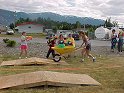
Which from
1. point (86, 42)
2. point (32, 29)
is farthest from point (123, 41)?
point (32, 29)

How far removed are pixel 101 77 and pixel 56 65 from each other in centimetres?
343

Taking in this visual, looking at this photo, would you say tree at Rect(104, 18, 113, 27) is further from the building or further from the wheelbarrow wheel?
the wheelbarrow wheel

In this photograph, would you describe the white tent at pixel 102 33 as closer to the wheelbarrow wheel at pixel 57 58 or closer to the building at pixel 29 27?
the wheelbarrow wheel at pixel 57 58

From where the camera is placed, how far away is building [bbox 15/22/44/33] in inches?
4179

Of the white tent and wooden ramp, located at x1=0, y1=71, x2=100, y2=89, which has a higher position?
wooden ramp, located at x1=0, y1=71, x2=100, y2=89

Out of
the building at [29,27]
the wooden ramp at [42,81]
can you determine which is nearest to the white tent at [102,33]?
the building at [29,27]

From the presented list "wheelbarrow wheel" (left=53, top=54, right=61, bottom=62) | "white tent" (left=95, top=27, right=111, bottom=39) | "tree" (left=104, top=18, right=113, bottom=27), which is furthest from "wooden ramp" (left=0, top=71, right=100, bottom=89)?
"tree" (left=104, top=18, right=113, bottom=27)

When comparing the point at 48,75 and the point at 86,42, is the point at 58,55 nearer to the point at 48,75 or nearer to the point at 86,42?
the point at 86,42

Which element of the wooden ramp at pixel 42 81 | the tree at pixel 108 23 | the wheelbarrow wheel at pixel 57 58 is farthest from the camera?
the tree at pixel 108 23

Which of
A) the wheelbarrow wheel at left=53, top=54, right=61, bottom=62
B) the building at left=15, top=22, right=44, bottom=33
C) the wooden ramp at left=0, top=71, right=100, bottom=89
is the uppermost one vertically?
the wooden ramp at left=0, top=71, right=100, bottom=89

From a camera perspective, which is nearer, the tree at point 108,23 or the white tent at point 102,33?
the white tent at point 102,33

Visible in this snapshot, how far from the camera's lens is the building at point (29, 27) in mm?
106144

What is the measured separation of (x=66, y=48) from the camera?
1454 cm

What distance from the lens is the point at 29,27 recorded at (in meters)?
106
